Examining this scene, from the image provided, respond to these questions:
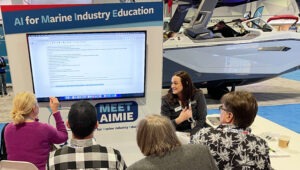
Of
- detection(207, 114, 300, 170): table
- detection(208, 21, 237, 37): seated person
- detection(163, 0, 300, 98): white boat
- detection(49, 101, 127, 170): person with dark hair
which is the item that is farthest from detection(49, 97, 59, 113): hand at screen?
detection(208, 21, 237, 37): seated person

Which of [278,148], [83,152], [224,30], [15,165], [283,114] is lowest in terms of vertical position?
[283,114]

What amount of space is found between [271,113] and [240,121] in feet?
14.7

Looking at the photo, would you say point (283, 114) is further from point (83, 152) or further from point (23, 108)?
point (83, 152)

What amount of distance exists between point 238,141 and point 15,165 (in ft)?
4.45

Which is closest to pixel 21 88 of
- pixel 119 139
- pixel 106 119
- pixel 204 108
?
pixel 106 119

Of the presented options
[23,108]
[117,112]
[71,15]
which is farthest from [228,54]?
[23,108]

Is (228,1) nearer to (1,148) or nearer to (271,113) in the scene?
(271,113)

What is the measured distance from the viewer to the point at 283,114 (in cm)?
611

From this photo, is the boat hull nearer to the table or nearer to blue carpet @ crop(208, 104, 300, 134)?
blue carpet @ crop(208, 104, 300, 134)

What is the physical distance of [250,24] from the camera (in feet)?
24.1

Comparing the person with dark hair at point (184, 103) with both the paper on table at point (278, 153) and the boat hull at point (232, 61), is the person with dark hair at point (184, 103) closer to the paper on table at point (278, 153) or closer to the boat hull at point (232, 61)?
the paper on table at point (278, 153)

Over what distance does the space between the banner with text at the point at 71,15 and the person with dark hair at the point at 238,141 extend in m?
1.25

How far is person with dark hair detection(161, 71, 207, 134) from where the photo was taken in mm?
3318

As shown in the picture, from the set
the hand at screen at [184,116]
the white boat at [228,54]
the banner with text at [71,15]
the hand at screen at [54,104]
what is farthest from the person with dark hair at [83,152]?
the white boat at [228,54]
